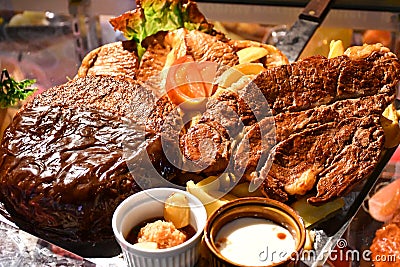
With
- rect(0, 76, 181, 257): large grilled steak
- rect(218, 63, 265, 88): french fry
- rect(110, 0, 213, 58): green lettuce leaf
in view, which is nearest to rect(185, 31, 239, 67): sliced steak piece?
rect(218, 63, 265, 88): french fry

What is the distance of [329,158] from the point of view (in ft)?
6.89

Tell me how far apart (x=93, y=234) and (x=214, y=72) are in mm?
873

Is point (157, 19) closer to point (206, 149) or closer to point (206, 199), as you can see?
point (206, 149)

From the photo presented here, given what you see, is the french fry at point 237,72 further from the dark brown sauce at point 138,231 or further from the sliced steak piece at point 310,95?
the dark brown sauce at point 138,231

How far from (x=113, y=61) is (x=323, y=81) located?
1.01 metres

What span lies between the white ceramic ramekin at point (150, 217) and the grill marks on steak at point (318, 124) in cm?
23

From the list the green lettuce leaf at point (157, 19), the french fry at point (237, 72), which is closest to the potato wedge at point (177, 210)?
the french fry at point (237, 72)

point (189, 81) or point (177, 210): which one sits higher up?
point (189, 81)

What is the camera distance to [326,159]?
2098 mm

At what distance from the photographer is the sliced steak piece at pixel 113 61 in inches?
103

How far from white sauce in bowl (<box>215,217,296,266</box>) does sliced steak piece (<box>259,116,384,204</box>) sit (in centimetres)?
18

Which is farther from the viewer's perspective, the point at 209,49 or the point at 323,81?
the point at 209,49

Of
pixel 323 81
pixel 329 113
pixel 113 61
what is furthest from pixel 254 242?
pixel 113 61

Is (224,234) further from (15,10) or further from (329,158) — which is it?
(15,10)
